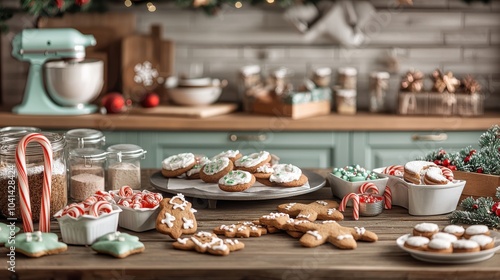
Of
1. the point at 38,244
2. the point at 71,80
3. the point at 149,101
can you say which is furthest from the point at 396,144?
the point at 38,244

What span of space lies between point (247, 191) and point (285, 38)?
2.46 metres

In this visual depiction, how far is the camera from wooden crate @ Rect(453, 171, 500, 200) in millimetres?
2270

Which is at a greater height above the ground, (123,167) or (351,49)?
(351,49)

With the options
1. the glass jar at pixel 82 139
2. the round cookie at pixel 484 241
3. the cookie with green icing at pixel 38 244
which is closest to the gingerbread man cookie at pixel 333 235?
the round cookie at pixel 484 241

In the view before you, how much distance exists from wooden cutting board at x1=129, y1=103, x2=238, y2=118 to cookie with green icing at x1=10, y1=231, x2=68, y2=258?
89.7 inches

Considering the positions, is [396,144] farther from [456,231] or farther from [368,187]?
[456,231]

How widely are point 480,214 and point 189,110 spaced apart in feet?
7.65

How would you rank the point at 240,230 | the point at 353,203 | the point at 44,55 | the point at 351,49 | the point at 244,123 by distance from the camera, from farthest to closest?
the point at 351,49, the point at 244,123, the point at 44,55, the point at 353,203, the point at 240,230

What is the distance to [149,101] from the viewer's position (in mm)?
4305

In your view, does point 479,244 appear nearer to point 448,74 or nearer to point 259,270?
point 259,270

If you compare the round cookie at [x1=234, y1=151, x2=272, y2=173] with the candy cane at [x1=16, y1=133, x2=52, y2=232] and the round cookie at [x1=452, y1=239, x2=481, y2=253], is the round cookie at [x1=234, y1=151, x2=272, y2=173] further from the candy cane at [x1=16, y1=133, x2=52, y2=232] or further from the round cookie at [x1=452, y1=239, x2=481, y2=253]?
the round cookie at [x1=452, y1=239, x2=481, y2=253]

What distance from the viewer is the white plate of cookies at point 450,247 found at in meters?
1.78

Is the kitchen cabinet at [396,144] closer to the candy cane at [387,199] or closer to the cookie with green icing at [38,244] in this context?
the candy cane at [387,199]

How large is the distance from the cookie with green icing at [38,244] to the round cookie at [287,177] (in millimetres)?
706
